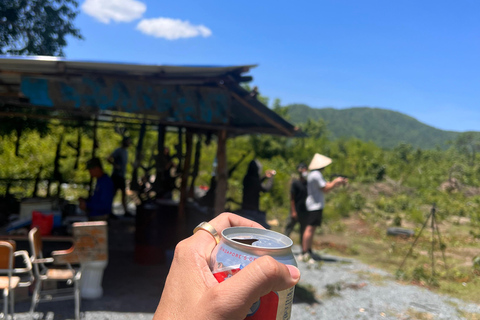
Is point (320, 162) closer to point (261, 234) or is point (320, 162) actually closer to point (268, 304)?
point (261, 234)

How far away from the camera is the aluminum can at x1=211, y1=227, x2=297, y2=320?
0.88 m

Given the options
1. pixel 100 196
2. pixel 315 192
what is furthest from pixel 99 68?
pixel 315 192

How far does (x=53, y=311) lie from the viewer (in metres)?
4.21

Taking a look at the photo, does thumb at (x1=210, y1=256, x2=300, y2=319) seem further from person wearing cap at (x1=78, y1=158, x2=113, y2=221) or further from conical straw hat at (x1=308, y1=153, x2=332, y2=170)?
conical straw hat at (x1=308, y1=153, x2=332, y2=170)

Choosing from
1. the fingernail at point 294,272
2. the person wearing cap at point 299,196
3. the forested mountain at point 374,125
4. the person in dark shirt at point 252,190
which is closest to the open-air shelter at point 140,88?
the person in dark shirt at point 252,190

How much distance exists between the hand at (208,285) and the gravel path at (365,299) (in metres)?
4.00

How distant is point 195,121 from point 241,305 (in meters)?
4.28

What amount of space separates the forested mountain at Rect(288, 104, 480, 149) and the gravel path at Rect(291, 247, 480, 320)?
481 ft

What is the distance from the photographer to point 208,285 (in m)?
0.86

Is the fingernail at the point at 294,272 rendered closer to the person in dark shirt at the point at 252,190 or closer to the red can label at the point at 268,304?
the red can label at the point at 268,304

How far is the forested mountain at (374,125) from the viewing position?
15562cm

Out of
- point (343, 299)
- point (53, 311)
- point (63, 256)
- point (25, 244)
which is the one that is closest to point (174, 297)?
point (63, 256)

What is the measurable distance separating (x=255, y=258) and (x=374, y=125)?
7277 inches

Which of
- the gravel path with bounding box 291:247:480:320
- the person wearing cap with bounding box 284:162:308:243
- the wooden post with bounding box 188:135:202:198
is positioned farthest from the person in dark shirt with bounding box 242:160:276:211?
the wooden post with bounding box 188:135:202:198
